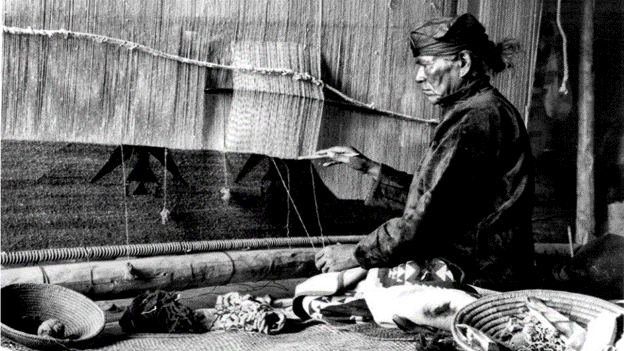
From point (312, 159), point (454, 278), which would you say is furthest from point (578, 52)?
point (454, 278)

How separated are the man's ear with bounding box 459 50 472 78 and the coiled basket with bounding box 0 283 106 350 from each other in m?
1.78

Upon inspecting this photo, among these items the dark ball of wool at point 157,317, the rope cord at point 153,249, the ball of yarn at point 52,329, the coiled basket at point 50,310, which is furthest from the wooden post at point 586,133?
the ball of yarn at point 52,329

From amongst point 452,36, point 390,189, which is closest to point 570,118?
point 390,189

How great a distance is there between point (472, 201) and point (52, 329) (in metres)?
1.73

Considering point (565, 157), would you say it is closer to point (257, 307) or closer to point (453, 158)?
point (453, 158)

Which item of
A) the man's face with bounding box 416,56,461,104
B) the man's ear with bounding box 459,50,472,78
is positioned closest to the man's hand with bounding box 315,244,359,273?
the man's face with bounding box 416,56,461,104

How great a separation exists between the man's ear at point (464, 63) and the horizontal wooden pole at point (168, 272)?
1.50 meters

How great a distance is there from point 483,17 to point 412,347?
2200 millimetres

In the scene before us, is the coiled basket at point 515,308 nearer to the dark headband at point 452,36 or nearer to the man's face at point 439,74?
the man's face at point 439,74

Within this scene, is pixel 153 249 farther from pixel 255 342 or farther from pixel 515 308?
pixel 515 308

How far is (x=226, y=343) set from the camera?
320 cm

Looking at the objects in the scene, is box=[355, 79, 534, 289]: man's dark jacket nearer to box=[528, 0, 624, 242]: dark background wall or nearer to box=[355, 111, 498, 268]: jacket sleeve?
box=[355, 111, 498, 268]: jacket sleeve

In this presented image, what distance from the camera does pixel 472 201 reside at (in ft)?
10.7

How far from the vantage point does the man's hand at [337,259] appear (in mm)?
3381
